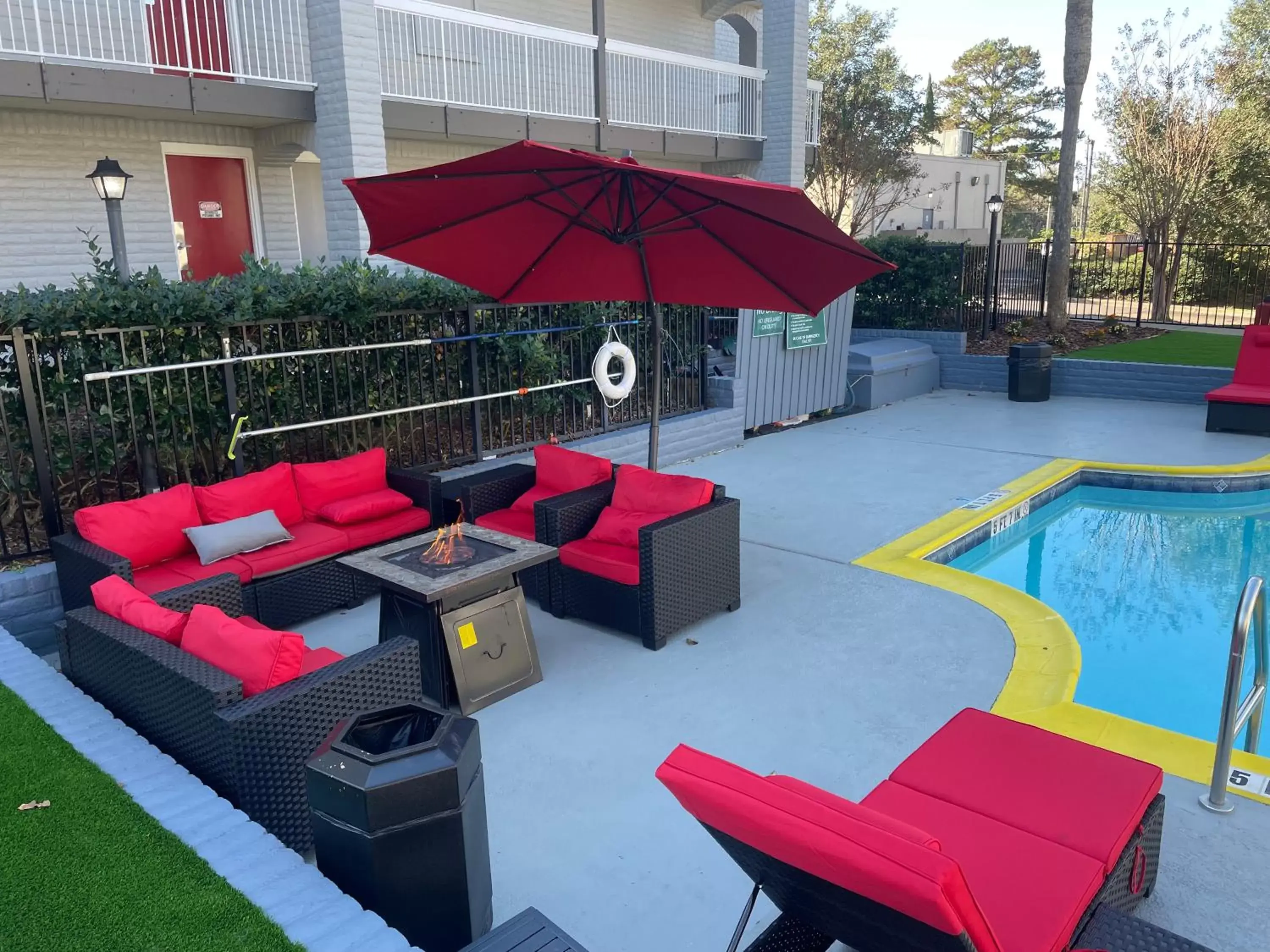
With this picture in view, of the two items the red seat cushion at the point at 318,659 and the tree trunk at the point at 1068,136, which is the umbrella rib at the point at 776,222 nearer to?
the red seat cushion at the point at 318,659

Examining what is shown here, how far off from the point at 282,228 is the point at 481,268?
643 cm

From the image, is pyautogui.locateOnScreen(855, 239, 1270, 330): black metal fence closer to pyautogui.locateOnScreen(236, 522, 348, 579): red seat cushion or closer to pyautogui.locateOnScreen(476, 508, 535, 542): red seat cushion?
pyautogui.locateOnScreen(476, 508, 535, 542): red seat cushion

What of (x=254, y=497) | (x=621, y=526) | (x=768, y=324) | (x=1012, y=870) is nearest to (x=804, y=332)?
(x=768, y=324)

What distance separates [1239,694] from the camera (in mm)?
3418

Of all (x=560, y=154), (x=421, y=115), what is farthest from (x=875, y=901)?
(x=421, y=115)

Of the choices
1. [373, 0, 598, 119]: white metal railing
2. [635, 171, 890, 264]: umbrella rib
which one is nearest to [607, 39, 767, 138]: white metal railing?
[373, 0, 598, 119]: white metal railing

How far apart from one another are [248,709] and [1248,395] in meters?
11.2

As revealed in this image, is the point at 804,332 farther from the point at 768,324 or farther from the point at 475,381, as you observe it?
the point at 475,381

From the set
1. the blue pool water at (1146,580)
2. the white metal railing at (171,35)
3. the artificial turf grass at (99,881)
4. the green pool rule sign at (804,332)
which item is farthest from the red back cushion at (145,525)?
the green pool rule sign at (804,332)

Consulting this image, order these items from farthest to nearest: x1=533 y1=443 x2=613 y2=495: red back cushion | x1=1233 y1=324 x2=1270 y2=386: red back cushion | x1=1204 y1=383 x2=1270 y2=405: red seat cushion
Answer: x1=1233 y1=324 x2=1270 y2=386: red back cushion
x1=1204 y1=383 x2=1270 y2=405: red seat cushion
x1=533 y1=443 x2=613 y2=495: red back cushion

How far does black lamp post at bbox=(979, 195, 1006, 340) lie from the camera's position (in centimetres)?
1491

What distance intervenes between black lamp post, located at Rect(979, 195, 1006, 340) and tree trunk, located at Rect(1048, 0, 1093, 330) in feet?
3.14

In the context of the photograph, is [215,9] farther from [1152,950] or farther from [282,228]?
[1152,950]

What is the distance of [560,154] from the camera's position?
4.06 m
